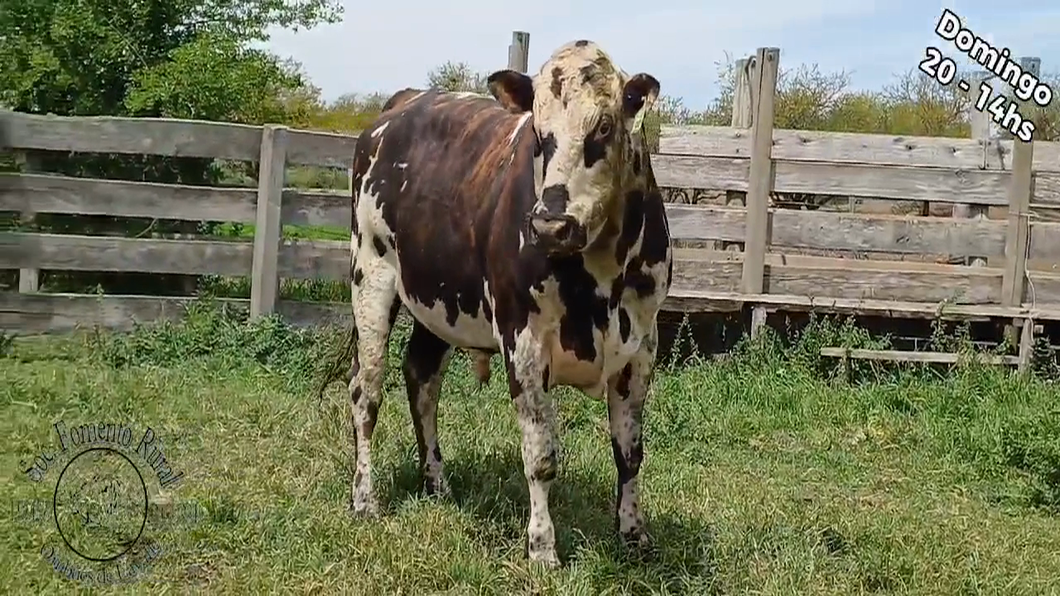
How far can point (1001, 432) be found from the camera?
6637 mm

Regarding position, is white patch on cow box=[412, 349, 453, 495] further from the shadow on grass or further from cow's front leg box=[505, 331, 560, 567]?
cow's front leg box=[505, 331, 560, 567]

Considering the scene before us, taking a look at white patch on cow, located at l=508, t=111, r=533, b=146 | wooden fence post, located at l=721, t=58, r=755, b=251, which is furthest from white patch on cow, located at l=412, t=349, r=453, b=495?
wooden fence post, located at l=721, t=58, r=755, b=251

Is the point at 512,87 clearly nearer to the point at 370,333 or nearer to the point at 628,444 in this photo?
the point at 628,444

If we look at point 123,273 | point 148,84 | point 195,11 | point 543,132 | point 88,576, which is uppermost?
point 195,11

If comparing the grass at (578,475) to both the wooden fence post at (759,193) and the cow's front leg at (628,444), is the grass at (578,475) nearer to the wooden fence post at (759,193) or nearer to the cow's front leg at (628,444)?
the cow's front leg at (628,444)

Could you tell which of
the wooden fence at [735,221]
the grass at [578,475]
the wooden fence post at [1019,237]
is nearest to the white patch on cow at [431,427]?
the grass at [578,475]

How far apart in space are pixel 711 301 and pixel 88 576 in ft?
18.3

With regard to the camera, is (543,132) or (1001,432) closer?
(543,132)

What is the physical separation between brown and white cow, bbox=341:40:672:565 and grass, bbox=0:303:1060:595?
352 mm

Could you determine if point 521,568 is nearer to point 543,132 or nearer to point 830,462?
point 543,132

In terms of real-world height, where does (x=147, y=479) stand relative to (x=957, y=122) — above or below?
below

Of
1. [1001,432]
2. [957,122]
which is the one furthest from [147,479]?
[957,122]

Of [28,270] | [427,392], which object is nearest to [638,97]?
[427,392]

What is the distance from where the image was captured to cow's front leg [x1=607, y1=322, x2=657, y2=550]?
461cm
